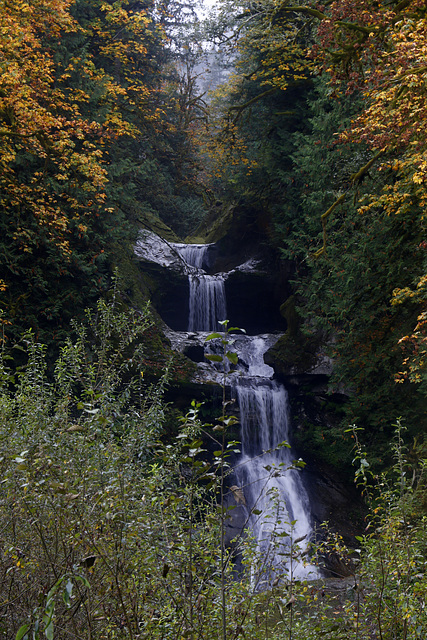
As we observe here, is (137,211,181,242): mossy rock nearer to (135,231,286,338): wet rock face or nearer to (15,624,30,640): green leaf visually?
(135,231,286,338): wet rock face

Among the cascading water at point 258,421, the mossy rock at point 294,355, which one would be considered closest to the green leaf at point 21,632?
the cascading water at point 258,421

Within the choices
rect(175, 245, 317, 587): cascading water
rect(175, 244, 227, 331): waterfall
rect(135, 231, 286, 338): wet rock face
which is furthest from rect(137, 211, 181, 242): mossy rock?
rect(175, 245, 317, 587): cascading water

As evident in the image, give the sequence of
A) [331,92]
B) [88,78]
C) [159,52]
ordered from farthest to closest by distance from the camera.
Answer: [159,52] < [88,78] < [331,92]

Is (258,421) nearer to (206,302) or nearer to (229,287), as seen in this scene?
(206,302)

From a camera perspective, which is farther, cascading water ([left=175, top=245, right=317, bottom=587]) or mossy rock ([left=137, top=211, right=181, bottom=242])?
mossy rock ([left=137, top=211, right=181, bottom=242])

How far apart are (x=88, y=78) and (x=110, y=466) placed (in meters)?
11.0

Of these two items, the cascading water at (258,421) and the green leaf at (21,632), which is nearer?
the green leaf at (21,632)

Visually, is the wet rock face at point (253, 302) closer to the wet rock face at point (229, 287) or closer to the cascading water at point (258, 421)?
the wet rock face at point (229, 287)

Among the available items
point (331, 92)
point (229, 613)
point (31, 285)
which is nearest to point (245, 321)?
point (31, 285)

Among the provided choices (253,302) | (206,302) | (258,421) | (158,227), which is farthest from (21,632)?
(158,227)

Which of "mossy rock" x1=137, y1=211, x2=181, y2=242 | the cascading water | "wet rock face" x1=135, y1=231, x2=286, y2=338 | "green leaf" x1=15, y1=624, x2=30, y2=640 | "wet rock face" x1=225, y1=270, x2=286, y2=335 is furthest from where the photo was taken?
"mossy rock" x1=137, y1=211, x2=181, y2=242

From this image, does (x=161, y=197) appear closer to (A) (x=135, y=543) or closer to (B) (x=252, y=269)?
(B) (x=252, y=269)

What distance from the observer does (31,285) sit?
952cm

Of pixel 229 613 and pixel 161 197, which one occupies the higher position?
pixel 161 197
